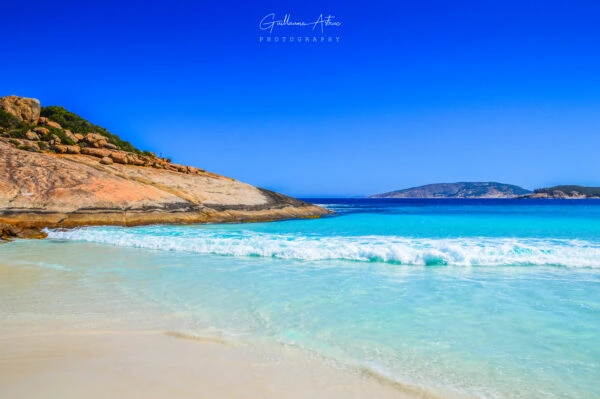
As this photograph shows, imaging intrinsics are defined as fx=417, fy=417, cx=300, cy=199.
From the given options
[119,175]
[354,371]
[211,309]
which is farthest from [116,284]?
[119,175]

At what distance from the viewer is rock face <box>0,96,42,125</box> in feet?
90.6

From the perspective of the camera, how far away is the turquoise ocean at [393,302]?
3877 mm

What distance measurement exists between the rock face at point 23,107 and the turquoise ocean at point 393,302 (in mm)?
20418

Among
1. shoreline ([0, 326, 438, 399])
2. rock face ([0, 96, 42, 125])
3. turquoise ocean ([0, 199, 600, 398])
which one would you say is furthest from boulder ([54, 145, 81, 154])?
shoreline ([0, 326, 438, 399])

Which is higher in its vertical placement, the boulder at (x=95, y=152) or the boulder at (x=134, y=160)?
the boulder at (x=95, y=152)

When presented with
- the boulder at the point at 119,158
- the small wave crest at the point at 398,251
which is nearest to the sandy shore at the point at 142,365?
the small wave crest at the point at 398,251

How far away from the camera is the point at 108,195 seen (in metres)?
18.7

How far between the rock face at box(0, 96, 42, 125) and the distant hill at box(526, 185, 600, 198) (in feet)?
474

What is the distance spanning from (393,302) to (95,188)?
16.5 m

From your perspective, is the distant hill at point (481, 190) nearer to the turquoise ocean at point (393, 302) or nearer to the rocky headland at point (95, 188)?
the rocky headland at point (95, 188)

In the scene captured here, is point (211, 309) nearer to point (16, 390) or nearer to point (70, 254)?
point (16, 390)

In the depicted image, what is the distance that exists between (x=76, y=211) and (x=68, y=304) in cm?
1302

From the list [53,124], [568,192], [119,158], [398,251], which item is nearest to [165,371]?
[398,251]

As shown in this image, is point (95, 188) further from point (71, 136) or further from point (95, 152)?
point (71, 136)
